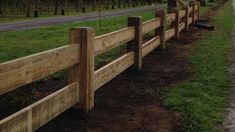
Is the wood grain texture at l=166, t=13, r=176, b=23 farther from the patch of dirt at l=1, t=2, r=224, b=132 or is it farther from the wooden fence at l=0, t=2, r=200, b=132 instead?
the wooden fence at l=0, t=2, r=200, b=132

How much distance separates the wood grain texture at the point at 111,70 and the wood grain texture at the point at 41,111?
737 millimetres

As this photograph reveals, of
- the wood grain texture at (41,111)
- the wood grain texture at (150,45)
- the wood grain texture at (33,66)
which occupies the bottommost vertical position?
the wood grain texture at (41,111)

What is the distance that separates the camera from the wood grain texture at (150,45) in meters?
10.1

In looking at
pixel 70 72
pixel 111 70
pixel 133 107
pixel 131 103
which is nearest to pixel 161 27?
pixel 111 70

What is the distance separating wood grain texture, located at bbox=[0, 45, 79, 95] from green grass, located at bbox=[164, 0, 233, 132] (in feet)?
5.20

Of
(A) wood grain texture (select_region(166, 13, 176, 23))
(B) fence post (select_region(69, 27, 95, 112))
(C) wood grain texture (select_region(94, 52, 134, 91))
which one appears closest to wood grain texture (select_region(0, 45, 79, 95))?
(B) fence post (select_region(69, 27, 95, 112))

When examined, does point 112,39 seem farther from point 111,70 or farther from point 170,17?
point 170,17

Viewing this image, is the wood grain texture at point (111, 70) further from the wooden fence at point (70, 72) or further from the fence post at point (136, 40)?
the fence post at point (136, 40)

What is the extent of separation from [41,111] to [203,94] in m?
3.44

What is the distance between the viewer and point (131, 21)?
910 centimetres

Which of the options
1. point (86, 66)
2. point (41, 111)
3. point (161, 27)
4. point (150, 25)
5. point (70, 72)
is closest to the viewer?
point (41, 111)

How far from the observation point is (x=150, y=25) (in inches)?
416

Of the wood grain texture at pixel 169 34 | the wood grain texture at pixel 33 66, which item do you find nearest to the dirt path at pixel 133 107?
the wood grain texture at pixel 33 66

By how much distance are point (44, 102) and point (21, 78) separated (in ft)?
1.84
